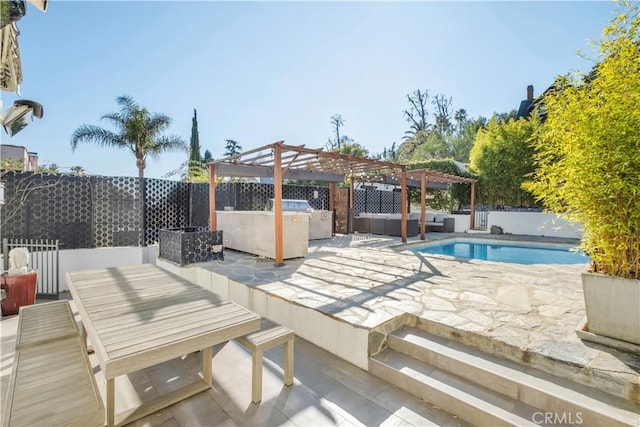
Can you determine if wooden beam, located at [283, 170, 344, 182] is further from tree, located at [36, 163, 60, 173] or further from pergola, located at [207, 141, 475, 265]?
tree, located at [36, 163, 60, 173]

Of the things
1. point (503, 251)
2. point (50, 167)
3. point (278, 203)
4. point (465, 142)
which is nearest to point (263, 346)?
point (278, 203)

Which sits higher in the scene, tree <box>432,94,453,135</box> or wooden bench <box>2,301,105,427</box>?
tree <box>432,94,453,135</box>

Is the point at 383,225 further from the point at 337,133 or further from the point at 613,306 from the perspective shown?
the point at 337,133

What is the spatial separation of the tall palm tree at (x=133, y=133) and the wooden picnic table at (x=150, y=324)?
1318cm

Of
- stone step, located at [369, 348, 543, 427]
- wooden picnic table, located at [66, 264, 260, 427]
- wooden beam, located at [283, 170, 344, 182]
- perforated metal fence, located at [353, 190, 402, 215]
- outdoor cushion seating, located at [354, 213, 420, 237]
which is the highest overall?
wooden beam, located at [283, 170, 344, 182]

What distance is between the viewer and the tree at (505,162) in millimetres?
12992

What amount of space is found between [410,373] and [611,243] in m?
2.16

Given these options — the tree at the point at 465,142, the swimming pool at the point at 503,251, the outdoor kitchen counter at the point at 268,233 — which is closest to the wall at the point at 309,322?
the outdoor kitchen counter at the point at 268,233

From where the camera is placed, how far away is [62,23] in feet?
20.9

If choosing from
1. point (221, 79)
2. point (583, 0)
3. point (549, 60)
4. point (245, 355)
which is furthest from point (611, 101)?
point (221, 79)

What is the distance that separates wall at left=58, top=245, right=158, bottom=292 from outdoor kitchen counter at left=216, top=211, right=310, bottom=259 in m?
2.55

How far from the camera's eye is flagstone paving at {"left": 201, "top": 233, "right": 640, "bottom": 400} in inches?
94.2

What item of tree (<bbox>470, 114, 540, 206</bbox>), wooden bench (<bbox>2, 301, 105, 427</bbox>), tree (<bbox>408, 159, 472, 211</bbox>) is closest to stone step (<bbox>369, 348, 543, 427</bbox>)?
wooden bench (<bbox>2, 301, 105, 427</bbox>)

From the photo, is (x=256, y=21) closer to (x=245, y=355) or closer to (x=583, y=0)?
(x=583, y=0)
